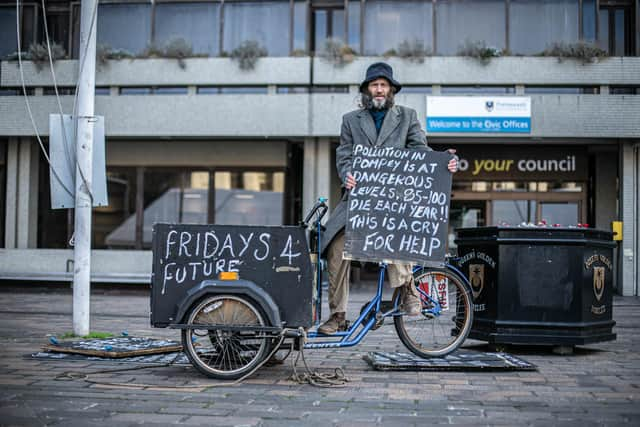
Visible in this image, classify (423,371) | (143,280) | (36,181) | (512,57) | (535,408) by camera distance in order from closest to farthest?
1. (535,408)
2. (423,371)
3. (143,280)
4. (512,57)
5. (36,181)

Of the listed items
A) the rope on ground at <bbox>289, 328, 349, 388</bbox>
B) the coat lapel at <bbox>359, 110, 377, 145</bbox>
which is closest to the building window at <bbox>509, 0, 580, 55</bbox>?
the coat lapel at <bbox>359, 110, 377, 145</bbox>

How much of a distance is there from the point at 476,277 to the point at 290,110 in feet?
41.5

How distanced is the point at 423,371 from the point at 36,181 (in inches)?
716

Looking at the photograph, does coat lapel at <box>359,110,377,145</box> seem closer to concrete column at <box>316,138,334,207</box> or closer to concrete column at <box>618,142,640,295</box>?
concrete column at <box>316,138,334,207</box>

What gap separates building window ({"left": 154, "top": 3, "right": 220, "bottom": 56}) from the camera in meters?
20.5

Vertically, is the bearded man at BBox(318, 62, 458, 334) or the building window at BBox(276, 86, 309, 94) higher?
the building window at BBox(276, 86, 309, 94)

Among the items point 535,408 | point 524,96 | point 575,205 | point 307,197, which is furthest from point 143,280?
point 535,408

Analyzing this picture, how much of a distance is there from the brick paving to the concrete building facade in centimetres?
1278

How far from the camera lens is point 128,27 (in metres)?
20.8

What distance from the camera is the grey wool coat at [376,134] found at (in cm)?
644

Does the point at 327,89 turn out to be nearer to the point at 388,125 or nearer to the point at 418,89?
the point at 418,89

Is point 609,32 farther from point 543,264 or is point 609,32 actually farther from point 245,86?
point 543,264

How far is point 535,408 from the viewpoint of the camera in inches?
188

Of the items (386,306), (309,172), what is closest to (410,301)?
(386,306)
